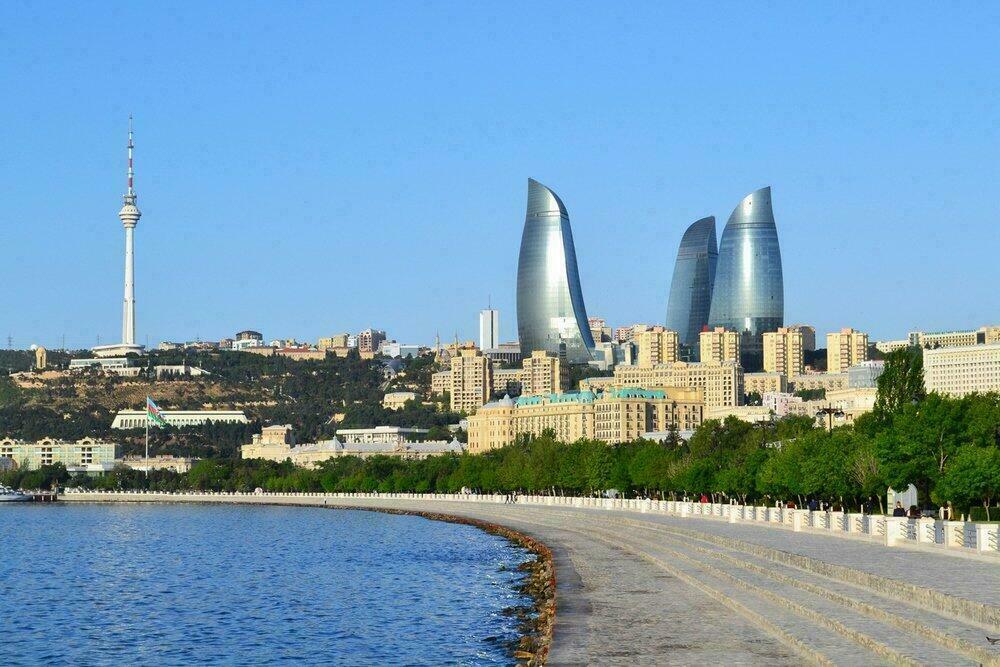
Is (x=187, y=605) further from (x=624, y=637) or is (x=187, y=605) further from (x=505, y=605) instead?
(x=624, y=637)

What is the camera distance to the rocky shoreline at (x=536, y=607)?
1152 inches

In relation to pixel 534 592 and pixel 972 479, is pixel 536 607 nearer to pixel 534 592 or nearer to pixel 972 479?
pixel 534 592

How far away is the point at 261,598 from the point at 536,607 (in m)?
9.49

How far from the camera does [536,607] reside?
3925cm

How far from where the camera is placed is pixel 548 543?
6016cm

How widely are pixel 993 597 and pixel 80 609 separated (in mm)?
25119

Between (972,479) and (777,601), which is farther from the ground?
(972,479)

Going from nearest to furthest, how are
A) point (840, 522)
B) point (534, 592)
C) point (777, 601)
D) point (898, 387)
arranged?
point (777, 601)
point (534, 592)
point (840, 522)
point (898, 387)

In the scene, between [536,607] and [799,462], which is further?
[799,462]

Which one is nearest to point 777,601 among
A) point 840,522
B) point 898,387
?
point 840,522

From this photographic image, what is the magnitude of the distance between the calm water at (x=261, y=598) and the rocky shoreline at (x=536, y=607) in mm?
478

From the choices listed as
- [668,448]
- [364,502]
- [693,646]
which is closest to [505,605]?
[693,646]

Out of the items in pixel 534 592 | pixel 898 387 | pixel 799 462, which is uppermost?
pixel 898 387

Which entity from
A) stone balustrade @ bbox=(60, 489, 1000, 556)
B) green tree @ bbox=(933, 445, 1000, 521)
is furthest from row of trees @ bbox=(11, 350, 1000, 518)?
stone balustrade @ bbox=(60, 489, 1000, 556)
